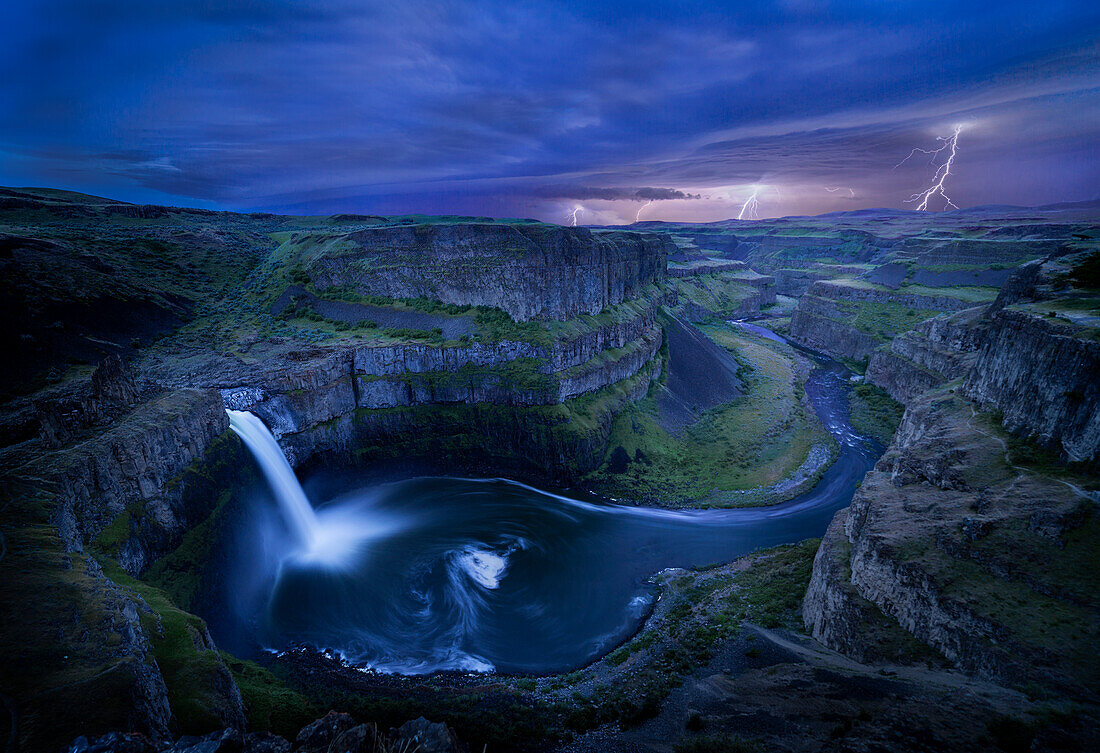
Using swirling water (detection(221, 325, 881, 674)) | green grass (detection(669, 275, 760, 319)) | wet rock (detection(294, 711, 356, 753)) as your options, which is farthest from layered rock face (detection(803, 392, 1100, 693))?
green grass (detection(669, 275, 760, 319))

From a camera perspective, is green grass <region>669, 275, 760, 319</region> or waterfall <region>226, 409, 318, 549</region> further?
green grass <region>669, 275, 760, 319</region>

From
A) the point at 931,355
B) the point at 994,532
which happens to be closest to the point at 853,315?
the point at 931,355

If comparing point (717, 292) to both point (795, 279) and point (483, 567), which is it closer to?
point (795, 279)

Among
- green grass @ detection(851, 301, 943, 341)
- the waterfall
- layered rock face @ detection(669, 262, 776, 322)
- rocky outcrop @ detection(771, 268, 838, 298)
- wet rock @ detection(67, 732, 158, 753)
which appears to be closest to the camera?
wet rock @ detection(67, 732, 158, 753)

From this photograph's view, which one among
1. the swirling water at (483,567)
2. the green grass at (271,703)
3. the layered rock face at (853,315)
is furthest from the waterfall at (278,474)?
the layered rock face at (853,315)

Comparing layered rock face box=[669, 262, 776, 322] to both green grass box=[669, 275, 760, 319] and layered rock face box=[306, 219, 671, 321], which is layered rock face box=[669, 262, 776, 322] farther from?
layered rock face box=[306, 219, 671, 321]

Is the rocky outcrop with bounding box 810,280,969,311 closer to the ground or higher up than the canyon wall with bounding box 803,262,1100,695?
higher up

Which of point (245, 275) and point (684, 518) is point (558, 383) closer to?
point (684, 518)
